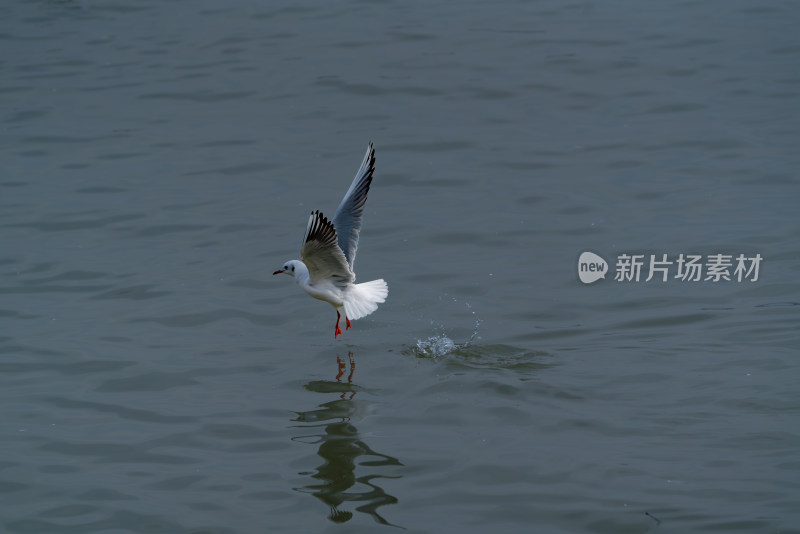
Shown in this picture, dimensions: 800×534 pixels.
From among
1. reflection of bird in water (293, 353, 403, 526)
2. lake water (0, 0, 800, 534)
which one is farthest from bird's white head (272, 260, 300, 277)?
reflection of bird in water (293, 353, 403, 526)

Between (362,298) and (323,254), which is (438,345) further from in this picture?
(323,254)

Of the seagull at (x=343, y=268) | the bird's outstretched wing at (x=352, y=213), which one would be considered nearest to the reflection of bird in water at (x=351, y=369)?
the seagull at (x=343, y=268)

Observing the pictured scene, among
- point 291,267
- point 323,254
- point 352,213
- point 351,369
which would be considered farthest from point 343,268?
point 351,369

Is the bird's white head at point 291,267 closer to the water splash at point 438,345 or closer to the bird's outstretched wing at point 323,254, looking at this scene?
the bird's outstretched wing at point 323,254

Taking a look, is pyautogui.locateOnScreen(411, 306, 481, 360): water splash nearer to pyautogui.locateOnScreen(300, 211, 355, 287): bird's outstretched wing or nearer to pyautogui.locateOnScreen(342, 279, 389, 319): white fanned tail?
pyautogui.locateOnScreen(342, 279, 389, 319): white fanned tail

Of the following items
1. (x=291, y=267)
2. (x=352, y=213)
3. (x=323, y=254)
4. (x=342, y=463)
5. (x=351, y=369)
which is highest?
(x=352, y=213)

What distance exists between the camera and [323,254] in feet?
27.0

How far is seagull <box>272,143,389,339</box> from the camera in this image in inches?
326

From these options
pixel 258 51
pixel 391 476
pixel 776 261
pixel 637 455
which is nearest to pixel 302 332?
pixel 391 476

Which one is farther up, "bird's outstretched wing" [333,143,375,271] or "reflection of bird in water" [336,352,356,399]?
"bird's outstretched wing" [333,143,375,271]

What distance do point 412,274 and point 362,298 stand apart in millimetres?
2020

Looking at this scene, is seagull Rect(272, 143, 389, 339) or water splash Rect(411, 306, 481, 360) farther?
water splash Rect(411, 306, 481, 360)

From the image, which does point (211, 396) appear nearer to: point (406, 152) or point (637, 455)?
point (637, 455)

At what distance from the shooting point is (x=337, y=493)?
649 centimetres
